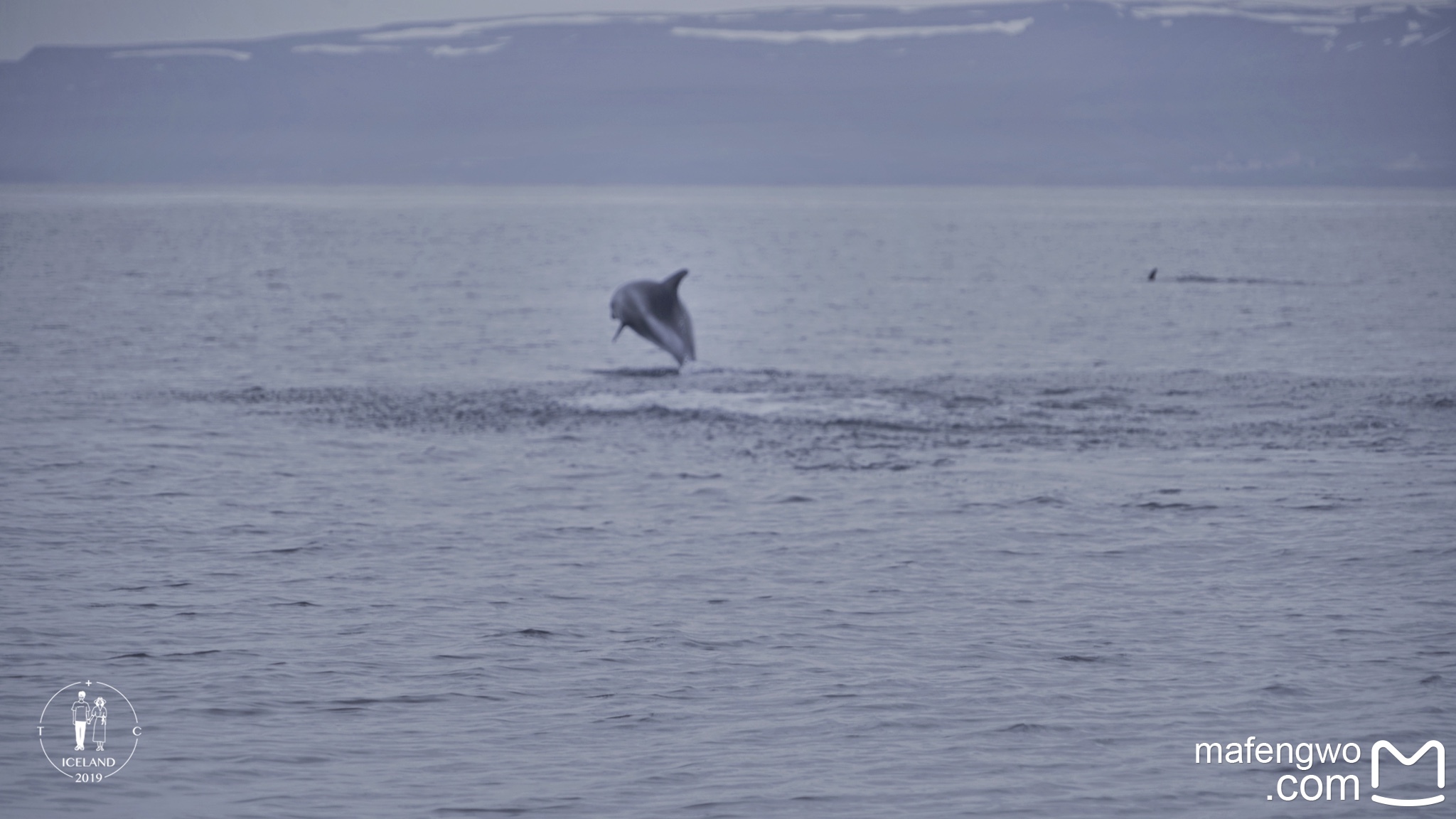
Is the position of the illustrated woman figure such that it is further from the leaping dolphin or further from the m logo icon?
the leaping dolphin

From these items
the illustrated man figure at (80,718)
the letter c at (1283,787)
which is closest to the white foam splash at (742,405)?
the illustrated man figure at (80,718)

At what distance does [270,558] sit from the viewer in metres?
20.8

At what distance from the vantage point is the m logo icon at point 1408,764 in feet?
41.0

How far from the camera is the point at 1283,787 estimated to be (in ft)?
42.1

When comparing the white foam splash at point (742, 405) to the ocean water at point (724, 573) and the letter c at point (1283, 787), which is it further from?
the letter c at point (1283, 787)

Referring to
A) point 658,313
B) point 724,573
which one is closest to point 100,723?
point 724,573

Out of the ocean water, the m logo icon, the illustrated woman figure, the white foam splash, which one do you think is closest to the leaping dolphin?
the ocean water

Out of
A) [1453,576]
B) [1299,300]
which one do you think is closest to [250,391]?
[1453,576]

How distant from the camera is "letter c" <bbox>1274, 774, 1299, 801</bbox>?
1264 centimetres

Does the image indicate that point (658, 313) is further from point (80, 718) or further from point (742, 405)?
point (80, 718)

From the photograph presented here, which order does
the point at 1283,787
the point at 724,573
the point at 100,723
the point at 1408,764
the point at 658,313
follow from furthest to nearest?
the point at 658,313
the point at 724,573
the point at 100,723
the point at 1408,764
the point at 1283,787

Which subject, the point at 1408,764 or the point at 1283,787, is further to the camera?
the point at 1408,764

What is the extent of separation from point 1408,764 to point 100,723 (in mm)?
10887

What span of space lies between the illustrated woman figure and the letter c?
30.9 feet
